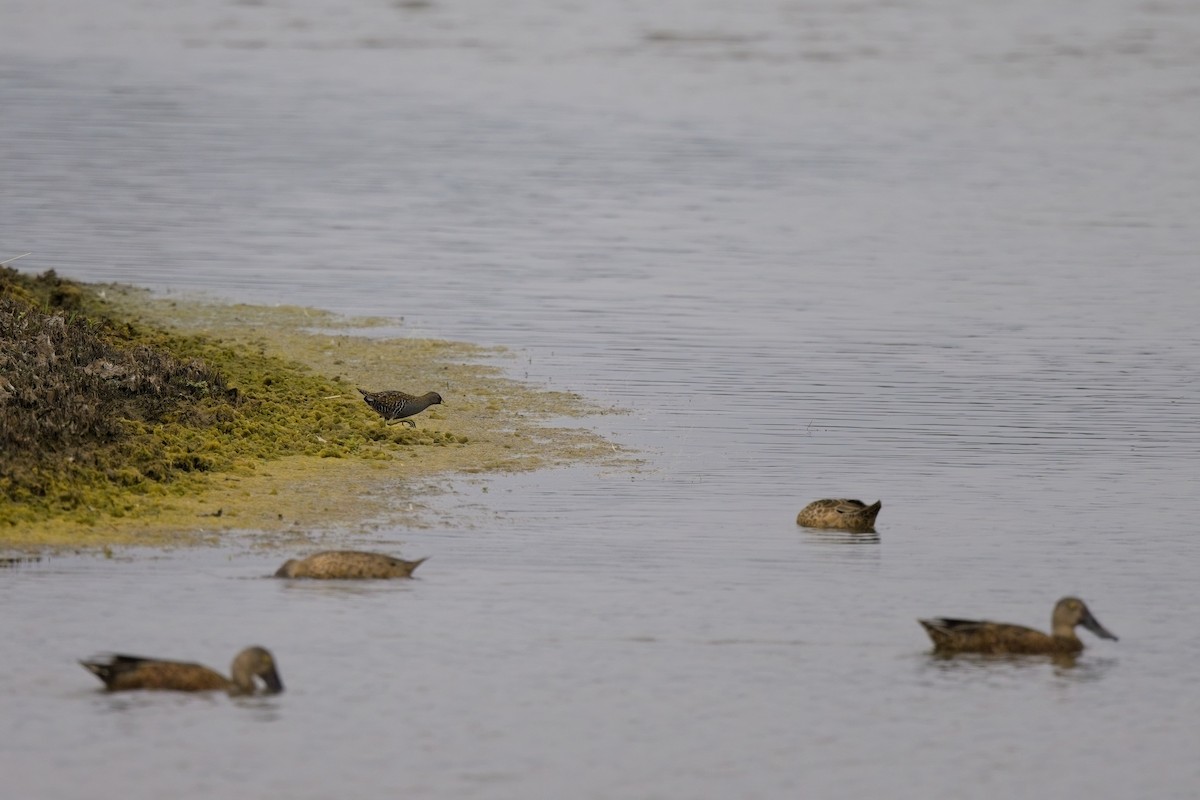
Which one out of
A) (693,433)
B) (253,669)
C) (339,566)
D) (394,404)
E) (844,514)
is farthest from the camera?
(693,433)

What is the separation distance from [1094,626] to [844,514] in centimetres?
306

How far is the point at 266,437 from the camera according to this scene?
1812cm

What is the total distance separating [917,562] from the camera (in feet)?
48.5

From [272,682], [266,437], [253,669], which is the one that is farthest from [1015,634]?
[266,437]

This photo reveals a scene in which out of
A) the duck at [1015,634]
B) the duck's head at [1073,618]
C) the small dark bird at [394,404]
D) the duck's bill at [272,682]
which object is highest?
the small dark bird at [394,404]

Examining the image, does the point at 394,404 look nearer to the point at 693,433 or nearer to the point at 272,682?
the point at 693,433

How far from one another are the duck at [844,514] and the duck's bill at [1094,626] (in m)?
2.89

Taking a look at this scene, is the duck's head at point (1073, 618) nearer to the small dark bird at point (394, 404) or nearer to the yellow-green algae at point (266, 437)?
the yellow-green algae at point (266, 437)

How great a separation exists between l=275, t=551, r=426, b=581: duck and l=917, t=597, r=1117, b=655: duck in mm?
3457

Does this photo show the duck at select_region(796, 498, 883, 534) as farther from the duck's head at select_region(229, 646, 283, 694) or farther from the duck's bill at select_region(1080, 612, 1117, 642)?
the duck's head at select_region(229, 646, 283, 694)

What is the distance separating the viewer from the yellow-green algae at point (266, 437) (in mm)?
15430

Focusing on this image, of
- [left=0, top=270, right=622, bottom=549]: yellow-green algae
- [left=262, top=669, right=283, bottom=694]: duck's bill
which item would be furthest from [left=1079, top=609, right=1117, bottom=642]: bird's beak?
[left=0, top=270, right=622, bottom=549]: yellow-green algae

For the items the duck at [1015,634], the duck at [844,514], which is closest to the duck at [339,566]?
the duck at [844,514]

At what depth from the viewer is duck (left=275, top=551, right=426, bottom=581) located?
44.8 ft
